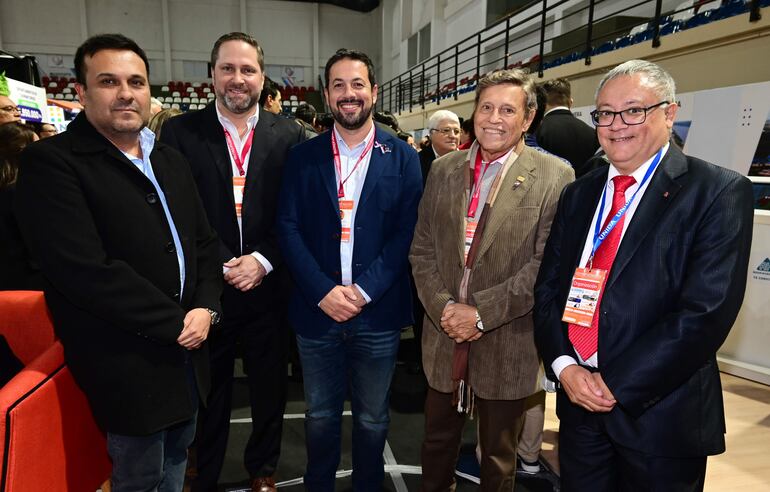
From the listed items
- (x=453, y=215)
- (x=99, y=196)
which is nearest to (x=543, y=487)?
(x=453, y=215)

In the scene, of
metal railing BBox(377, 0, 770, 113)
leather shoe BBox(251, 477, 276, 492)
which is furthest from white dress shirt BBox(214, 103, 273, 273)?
metal railing BBox(377, 0, 770, 113)

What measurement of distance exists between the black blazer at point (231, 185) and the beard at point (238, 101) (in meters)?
0.08

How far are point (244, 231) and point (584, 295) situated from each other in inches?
51.8

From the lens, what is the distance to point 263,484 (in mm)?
2160

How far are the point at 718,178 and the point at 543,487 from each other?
5.57 feet

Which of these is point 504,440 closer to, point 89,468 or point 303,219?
point 303,219

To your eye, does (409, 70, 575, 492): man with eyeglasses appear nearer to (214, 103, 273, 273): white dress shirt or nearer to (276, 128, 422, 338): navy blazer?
(276, 128, 422, 338): navy blazer

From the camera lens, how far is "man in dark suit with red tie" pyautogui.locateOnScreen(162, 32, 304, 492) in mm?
1933

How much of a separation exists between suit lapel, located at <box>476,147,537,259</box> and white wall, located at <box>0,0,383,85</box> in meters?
19.9

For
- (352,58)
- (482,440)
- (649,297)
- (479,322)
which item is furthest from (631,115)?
(482,440)

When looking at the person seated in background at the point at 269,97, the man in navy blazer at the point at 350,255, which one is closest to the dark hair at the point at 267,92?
the person seated in background at the point at 269,97

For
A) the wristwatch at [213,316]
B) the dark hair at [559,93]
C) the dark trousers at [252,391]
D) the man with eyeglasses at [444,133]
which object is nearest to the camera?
the wristwatch at [213,316]

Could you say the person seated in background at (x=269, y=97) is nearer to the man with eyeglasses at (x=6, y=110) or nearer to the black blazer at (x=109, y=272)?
the man with eyeglasses at (x=6, y=110)

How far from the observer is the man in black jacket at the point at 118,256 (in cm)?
126
